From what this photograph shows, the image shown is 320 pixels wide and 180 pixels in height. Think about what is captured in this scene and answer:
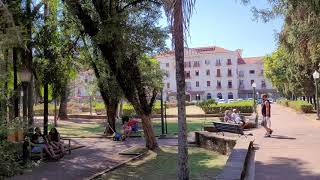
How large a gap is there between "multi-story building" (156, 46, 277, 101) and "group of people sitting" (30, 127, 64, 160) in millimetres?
101124

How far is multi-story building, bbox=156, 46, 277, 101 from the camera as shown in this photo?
388ft

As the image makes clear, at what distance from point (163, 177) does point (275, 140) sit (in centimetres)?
711

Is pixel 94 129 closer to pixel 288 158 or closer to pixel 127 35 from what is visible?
pixel 127 35

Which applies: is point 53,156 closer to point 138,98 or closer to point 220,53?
point 138,98

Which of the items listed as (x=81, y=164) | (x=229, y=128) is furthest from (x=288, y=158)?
(x=81, y=164)

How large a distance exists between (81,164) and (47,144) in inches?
63.8

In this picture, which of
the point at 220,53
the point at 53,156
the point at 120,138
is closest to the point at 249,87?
the point at 220,53

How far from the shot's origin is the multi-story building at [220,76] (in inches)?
4656

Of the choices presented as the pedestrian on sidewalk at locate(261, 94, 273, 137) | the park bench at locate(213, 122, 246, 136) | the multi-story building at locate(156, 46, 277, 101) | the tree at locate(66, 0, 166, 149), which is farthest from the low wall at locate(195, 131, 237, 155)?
the multi-story building at locate(156, 46, 277, 101)

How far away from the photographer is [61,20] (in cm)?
2020

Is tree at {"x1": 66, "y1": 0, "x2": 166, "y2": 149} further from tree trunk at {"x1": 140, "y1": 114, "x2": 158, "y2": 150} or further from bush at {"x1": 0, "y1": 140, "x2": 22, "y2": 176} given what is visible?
bush at {"x1": 0, "y1": 140, "x2": 22, "y2": 176}

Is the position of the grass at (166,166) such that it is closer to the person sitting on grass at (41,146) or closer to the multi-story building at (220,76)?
the person sitting on grass at (41,146)

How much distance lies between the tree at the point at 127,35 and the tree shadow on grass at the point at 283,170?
6.15 m

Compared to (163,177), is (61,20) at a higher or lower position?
higher
